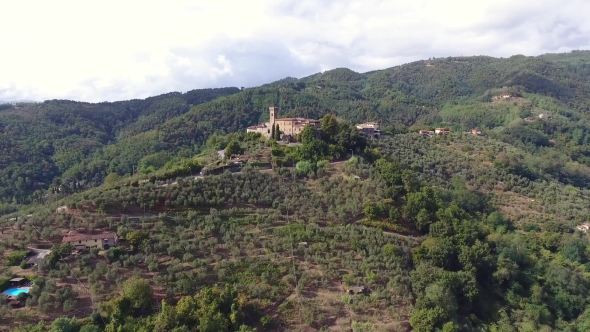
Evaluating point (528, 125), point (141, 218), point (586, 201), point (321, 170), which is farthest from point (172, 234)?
point (528, 125)

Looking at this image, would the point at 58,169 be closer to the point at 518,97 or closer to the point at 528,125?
the point at 528,125

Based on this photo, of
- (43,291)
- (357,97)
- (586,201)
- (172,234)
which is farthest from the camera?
(357,97)

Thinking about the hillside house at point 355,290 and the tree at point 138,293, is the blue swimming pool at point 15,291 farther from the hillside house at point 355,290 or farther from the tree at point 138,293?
the hillside house at point 355,290

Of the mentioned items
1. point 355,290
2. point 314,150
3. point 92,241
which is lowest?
point 355,290

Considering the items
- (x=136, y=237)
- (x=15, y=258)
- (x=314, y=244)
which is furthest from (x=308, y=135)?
(x=15, y=258)

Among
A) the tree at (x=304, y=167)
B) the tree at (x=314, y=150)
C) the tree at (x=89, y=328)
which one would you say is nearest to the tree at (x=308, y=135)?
the tree at (x=314, y=150)

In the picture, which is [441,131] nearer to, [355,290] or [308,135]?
[308,135]
